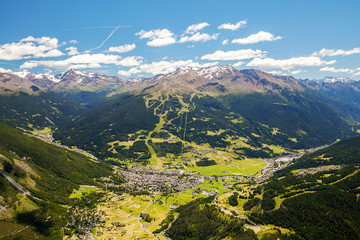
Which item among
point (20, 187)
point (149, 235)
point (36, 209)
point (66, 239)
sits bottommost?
point (149, 235)

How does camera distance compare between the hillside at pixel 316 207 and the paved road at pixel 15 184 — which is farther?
the paved road at pixel 15 184

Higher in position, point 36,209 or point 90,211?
point 36,209

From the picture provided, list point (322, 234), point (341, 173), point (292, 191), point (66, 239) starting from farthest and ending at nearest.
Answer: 1. point (341, 173)
2. point (292, 191)
3. point (66, 239)
4. point (322, 234)

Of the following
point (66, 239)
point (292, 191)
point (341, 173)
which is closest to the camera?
point (66, 239)

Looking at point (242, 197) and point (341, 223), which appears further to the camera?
point (242, 197)

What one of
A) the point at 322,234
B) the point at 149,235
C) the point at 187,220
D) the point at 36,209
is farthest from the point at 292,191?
the point at 36,209

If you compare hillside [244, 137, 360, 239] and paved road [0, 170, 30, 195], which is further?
paved road [0, 170, 30, 195]

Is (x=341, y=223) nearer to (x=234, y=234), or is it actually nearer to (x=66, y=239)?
(x=234, y=234)

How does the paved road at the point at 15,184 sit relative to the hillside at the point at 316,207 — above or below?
above

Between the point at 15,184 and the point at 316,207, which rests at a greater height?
the point at 15,184

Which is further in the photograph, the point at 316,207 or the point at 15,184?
the point at 15,184

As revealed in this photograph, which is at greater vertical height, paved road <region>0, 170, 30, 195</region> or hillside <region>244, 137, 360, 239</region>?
paved road <region>0, 170, 30, 195</region>
